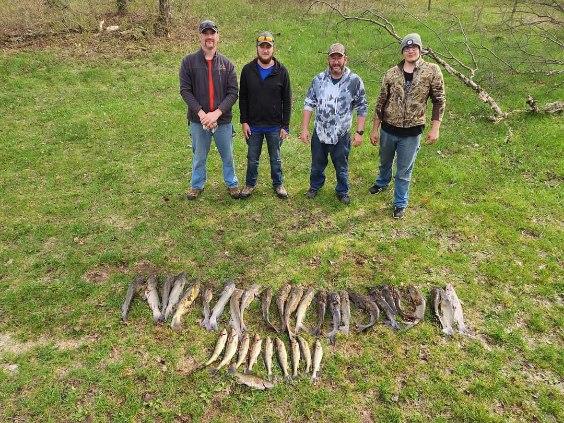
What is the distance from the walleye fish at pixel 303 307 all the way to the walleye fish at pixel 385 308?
76 centimetres

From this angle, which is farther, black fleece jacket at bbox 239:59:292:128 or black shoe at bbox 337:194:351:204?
black shoe at bbox 337:194:351:204

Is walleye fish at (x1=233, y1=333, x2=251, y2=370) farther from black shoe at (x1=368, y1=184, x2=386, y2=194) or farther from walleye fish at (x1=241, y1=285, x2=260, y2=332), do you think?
black shoe at (x1=368, y1=184, x2=386, y2=194)

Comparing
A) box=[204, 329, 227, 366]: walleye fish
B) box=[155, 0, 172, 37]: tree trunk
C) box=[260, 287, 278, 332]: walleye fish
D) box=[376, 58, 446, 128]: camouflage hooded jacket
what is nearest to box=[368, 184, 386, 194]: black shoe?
box=[376, 58, 446, 128]: camouflage hooded jacket

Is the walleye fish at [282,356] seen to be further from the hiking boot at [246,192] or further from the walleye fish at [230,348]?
the hiking boot at [246,192]

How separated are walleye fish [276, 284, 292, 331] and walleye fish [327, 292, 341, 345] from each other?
0.54 m

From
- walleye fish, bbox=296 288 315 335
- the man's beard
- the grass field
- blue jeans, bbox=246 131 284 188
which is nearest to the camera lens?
the grass field

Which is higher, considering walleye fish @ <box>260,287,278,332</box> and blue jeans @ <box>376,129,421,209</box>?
blue jeans @ <box>376,129,421,209</box>

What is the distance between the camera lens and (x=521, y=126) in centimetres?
979

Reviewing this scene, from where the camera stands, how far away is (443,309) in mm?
5332

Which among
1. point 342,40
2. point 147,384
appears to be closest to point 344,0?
point 342,40

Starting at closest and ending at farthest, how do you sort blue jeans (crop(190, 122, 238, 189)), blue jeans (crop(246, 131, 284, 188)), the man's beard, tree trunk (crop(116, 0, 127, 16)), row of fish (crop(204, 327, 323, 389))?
row of fish (crop(204, 327, 323, 389)), the man's beard, blue jeans (crop(190, 122, 238, 189)), blue jeans (crop(246, 131, 284, 188)), tree trunk (crop(116, 0, 127, 16))

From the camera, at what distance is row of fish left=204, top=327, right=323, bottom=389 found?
455 cm

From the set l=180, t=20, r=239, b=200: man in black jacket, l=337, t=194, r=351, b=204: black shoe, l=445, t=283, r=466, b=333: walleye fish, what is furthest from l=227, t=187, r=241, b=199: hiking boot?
l=445, t=283, r=466, b=333: walleye fish

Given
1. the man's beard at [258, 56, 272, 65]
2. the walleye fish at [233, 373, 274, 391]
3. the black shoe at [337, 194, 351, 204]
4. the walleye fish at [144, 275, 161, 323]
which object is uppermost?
the man's beard at [258, 56, 272, 65]
